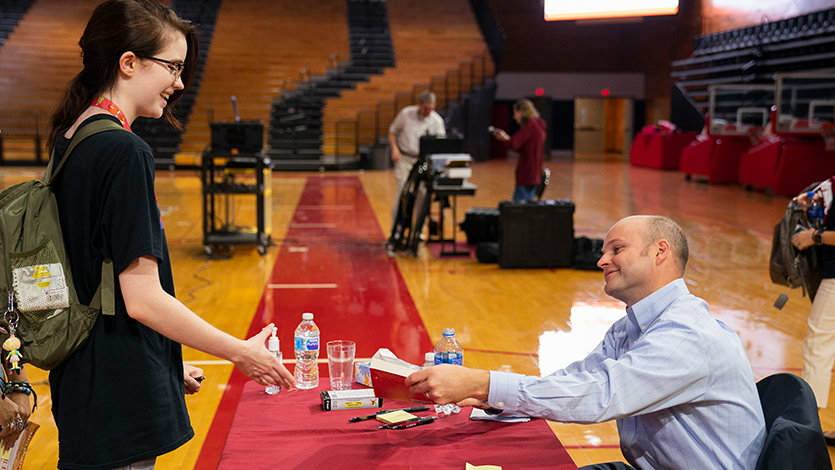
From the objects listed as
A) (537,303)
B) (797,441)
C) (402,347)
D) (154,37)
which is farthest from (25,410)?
(537,303)

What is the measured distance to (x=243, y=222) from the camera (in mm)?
9406

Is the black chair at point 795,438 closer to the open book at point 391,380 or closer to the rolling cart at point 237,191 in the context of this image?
the open book at point 391,380

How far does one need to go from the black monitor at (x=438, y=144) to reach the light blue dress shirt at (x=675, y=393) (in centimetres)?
572

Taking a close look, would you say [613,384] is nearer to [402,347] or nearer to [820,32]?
[402,347]

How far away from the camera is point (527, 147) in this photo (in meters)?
8.00

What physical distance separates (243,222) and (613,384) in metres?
8.28

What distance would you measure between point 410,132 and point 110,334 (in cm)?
658

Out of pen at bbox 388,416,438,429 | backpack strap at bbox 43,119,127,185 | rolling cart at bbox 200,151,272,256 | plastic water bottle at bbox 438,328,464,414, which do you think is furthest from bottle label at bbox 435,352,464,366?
rolling cart at bbox 200,151,272,256

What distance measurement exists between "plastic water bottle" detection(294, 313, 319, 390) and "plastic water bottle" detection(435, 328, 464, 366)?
39cm

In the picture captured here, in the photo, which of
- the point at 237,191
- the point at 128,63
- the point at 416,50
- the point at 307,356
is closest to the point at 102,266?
the point at 128,63

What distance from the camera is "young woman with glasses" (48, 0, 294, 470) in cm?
132

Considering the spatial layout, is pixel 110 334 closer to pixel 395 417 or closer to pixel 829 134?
pixel 395 417

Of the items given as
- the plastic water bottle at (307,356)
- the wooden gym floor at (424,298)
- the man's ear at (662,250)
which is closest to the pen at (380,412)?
A: the plastic water bottle at (307,356)

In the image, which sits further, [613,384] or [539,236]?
[539,236]
